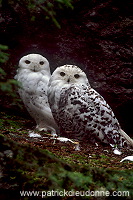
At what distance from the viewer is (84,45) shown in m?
6.60

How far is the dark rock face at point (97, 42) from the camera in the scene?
6383mm

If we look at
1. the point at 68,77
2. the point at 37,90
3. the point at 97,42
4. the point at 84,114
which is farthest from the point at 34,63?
the point at 84,114

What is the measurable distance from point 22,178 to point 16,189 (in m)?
0.13

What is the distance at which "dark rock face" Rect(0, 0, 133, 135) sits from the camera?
638 centimetres

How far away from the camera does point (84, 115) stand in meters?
4.58

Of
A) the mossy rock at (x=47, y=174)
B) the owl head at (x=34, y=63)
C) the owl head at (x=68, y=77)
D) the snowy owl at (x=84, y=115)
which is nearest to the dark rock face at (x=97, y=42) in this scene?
the owl head at (x=34, y=63)

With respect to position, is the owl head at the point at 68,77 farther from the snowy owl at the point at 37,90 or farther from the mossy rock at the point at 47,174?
the mossy rock at the point at 47,174

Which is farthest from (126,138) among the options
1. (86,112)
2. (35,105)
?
(35,105)

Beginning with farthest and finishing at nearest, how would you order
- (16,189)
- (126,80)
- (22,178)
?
(126,80) < (22,178) < (16,189)

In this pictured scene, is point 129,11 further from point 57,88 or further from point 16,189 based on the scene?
point 16,189

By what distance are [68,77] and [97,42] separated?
193 centimetres

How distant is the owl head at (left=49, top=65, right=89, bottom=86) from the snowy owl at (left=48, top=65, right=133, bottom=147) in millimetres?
93

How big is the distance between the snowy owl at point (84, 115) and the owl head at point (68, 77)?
0.31ft

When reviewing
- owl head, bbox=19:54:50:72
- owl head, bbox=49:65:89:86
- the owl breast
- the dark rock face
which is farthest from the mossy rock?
the dark rock face
